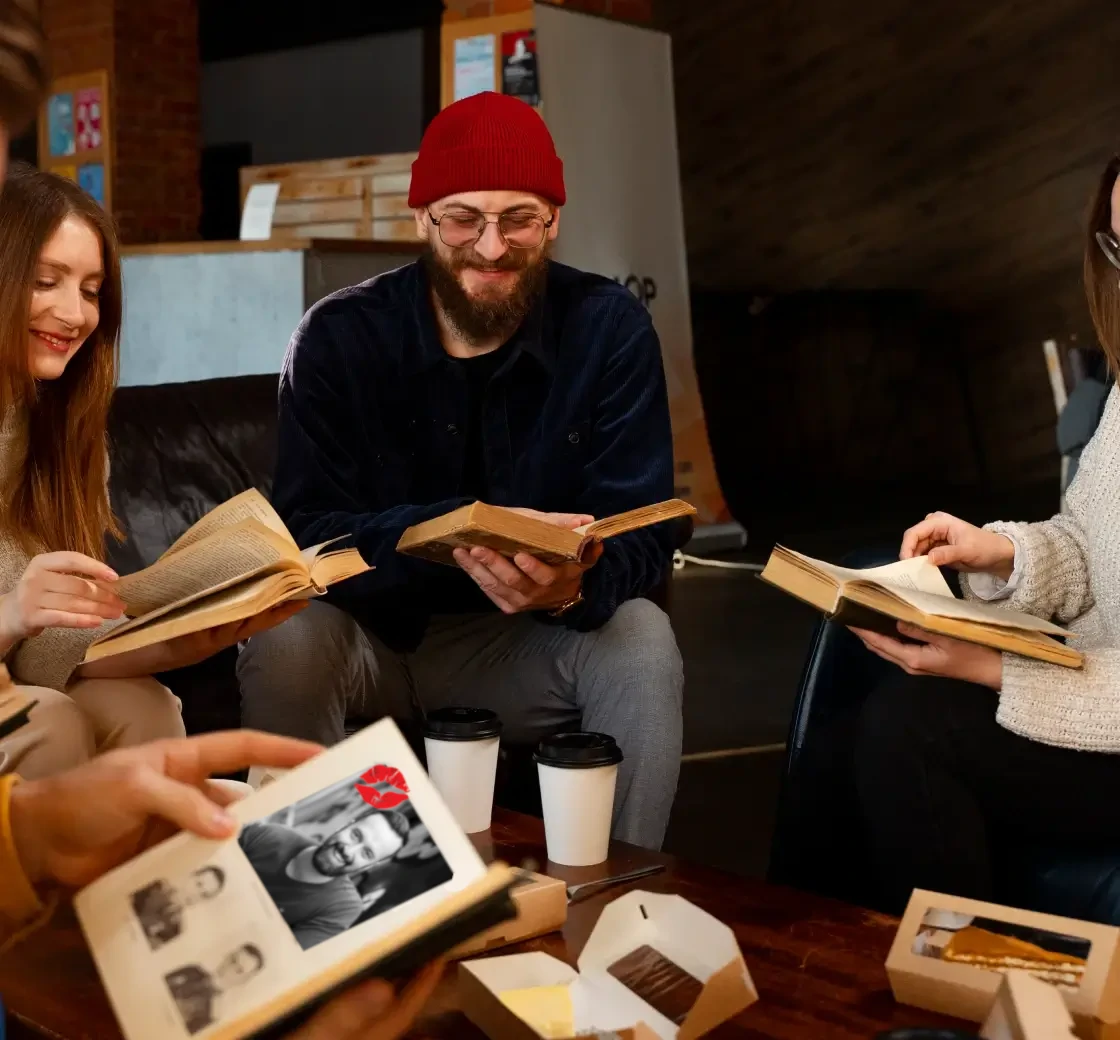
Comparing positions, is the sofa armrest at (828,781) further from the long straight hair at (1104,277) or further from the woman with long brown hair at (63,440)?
the woman with long brown hair at (63,440)

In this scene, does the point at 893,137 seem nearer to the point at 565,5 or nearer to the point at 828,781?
the point at 565,5

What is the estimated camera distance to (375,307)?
7.23ft

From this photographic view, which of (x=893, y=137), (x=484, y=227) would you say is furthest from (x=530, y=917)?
(x=893, y=137)

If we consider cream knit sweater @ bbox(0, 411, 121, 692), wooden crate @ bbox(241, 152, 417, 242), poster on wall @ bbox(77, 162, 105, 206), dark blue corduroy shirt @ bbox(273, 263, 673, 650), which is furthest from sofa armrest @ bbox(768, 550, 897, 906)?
poster on wall @ bbox(77, 162, 105, 206)

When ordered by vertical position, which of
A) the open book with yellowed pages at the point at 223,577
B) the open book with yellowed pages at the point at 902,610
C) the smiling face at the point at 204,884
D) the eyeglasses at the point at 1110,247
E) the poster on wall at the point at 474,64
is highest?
the poster on wall at the point at 474,64

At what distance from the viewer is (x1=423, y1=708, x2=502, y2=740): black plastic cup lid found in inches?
60.1

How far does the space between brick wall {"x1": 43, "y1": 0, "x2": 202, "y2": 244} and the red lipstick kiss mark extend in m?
6.28

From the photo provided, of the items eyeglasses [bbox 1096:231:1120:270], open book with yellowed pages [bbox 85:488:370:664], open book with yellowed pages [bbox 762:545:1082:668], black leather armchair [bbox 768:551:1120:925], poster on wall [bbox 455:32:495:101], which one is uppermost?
poster on wall [bbox 455:32:495:101]

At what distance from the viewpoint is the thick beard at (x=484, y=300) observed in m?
2.10

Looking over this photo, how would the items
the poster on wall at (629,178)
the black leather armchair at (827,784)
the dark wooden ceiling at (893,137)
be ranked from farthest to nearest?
the dark wooden ceiling at (893,137) → the poster on wall at (629,178) → the black leather armchair at (827,784)

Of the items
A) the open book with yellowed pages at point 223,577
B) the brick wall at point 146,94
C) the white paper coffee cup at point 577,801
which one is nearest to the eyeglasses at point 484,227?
the open book with yellowed pages at point 223,577

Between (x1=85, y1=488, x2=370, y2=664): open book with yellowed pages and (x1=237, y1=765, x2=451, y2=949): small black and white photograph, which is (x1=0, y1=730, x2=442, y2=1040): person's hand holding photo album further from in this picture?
(x1=85, y1=488, x2=370, y2=664): open book with yellowed pages

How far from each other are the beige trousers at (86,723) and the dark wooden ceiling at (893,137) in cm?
618

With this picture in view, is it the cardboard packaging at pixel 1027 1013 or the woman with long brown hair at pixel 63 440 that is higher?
the woman with long brown hair at pixel 63 440
